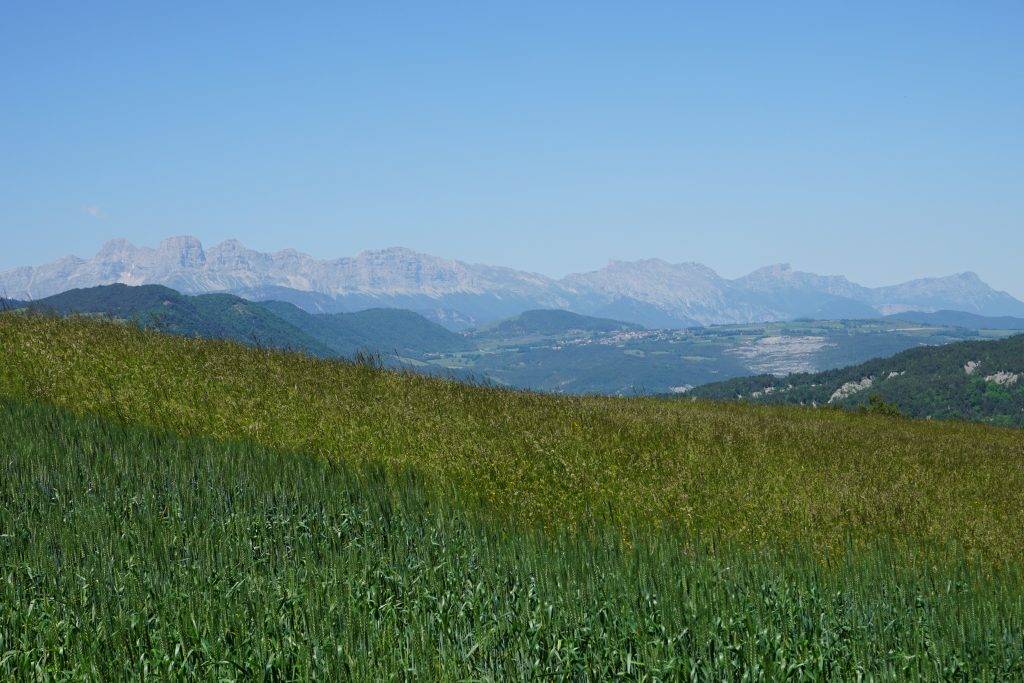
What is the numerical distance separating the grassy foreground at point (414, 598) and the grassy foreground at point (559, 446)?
4.09 ft

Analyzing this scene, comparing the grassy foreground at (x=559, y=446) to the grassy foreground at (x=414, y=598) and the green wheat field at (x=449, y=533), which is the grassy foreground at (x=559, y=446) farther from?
the grassy foreground at (x=414, y=598)

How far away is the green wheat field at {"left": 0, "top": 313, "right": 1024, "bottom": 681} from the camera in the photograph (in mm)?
6844

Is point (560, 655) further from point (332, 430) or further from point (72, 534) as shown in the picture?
point (332, 430)

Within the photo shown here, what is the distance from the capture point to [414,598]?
8.14 m

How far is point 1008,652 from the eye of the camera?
734 cm

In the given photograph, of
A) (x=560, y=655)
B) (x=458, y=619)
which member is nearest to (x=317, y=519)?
(x=458, y=619)

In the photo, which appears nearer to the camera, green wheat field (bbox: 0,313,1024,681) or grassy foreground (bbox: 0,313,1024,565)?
green wheat field (bbox: 0,313,1024,681)

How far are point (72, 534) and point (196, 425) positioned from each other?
17.0 feet

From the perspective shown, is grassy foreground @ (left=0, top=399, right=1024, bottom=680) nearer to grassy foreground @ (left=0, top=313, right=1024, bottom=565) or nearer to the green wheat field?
the green wheat field

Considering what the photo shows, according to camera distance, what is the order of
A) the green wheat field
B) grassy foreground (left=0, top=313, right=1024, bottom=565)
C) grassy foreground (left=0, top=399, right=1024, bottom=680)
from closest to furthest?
1. grassy foreground (left=0, top=399, right=1024, bottom=680)
2. the green wheat field
3. grassy foreground (left=0, top=313, right=1024, bottom=565)

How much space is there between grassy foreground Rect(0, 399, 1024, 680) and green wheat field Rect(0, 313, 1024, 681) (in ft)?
0.13

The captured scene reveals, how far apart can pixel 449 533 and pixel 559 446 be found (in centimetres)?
504

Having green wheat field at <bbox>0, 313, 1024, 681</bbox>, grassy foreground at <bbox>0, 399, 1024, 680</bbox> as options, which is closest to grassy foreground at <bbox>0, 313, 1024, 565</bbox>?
green wheat field at <bbox>0, 313, 1024, 681</bbox>

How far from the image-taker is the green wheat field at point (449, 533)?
22.5 ft
